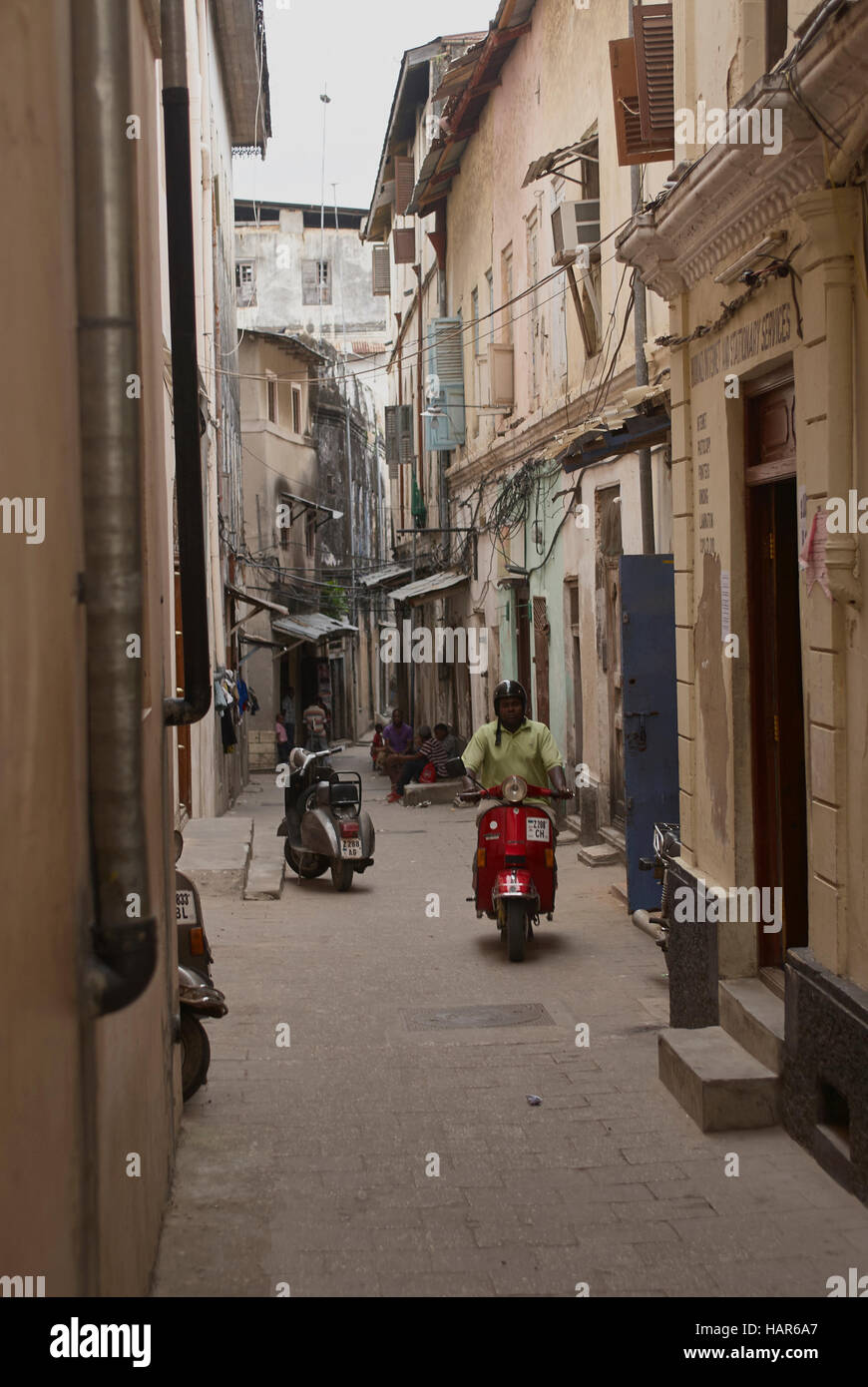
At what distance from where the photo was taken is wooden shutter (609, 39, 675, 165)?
1026 cm

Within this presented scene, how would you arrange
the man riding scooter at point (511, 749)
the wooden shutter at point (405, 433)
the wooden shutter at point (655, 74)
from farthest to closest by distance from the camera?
the wooden shutter at point (405, 433)
the man riding scooter at point (511, 749)
the wooden shutter at point (655, 74)

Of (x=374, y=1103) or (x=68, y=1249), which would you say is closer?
(x=68, y=1249)

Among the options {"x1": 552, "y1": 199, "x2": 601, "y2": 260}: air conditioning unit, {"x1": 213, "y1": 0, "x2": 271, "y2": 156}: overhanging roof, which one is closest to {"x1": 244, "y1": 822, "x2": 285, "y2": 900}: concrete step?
{"x1": 552, "y1": 199, "x2": 601, "y2": 260}: air conditioning unit

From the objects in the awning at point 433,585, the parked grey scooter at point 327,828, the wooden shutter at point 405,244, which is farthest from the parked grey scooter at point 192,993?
the wooden shutter at point 405,244

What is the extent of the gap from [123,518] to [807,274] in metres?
3.43

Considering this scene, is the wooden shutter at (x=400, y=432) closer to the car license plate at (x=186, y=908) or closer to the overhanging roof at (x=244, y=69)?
the overhanging roof at (x=244, y=69)

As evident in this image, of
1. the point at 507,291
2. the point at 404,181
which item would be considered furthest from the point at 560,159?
the point at 404,181

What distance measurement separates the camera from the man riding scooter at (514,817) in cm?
947

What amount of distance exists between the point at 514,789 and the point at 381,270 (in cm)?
3102

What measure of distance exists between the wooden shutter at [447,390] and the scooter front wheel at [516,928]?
16.2m

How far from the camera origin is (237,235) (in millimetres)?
47375

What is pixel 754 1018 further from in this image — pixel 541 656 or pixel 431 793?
pixel 431 793
